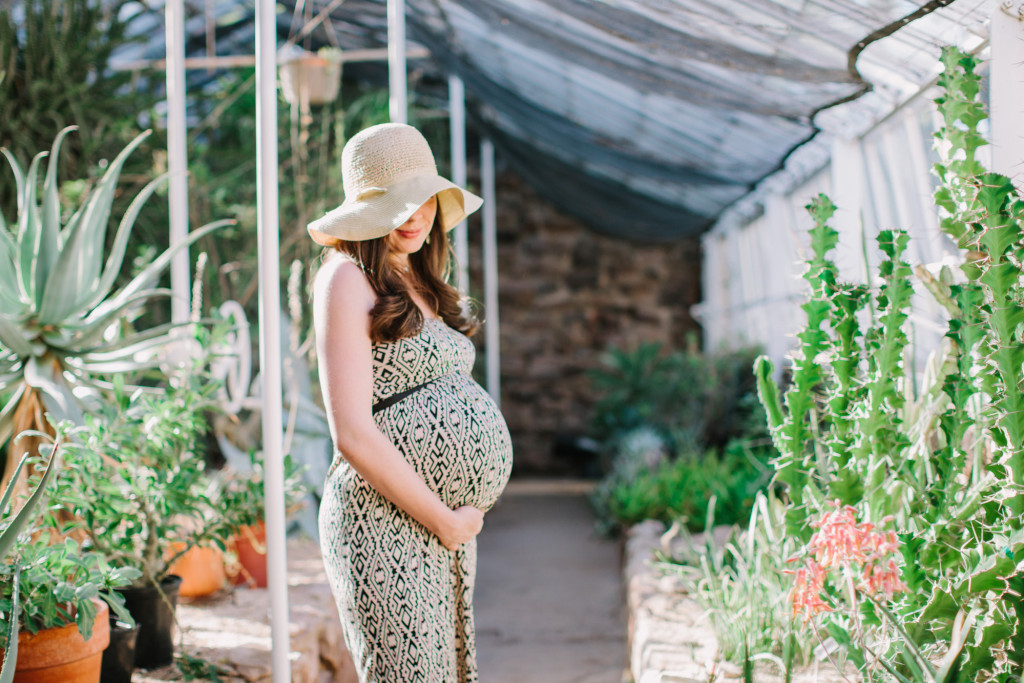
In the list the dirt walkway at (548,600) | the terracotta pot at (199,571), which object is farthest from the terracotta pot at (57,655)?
the dirt walkway at (548,600)

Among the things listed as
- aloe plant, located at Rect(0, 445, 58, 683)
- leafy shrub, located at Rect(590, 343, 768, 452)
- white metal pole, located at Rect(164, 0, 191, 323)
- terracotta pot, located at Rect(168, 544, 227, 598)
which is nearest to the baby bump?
aloe plant, located at Rect(0, 445, 58, 683)

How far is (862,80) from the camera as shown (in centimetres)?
274

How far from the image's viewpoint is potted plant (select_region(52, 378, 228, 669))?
6.67ft

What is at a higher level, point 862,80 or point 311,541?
point 862,80

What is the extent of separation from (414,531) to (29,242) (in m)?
1.52

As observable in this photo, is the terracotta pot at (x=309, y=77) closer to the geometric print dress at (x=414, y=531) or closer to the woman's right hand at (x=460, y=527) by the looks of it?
the geometric print dress at (x=414, y=531)

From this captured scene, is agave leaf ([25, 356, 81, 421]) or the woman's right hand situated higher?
agave leaf ([25, 356, 81, 421])

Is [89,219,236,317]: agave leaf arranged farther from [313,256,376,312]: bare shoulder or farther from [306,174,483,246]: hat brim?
[313,256,376,312]: bare shoulder

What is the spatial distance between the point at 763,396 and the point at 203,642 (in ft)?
5.64

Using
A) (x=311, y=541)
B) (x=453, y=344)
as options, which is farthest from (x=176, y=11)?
(x=311, y=541)

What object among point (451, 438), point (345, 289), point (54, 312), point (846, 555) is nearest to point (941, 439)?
point (846, 555)

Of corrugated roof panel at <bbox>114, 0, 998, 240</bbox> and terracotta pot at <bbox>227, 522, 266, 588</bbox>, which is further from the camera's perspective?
terracotta pot at <bbox>227, 522, 266, 588</bbox>

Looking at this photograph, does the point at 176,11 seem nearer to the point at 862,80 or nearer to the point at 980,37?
the point at 862,80

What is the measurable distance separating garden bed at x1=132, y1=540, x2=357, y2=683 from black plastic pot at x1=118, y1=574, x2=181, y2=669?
3cm
